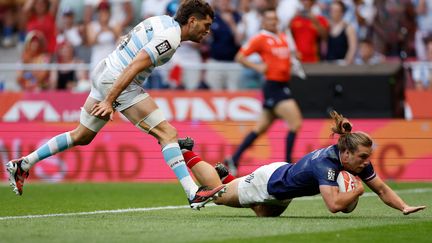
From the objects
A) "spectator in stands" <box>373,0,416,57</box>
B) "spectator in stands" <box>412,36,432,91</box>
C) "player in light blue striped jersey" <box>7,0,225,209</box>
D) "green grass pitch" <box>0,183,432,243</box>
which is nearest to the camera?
"green grass pitch" <box>0,183,432,243</box>

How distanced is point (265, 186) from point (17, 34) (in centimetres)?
1590

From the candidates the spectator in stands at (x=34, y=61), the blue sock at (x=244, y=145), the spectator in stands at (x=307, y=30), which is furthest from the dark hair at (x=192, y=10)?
the spectator in stands at (x=34, y=61)

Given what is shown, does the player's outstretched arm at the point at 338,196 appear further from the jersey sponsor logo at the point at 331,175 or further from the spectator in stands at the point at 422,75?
the spectator in stands at the point at 422,75

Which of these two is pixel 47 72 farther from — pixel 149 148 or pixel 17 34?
pixel 149 148

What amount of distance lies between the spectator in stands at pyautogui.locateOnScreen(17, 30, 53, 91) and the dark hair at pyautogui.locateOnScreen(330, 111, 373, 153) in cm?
1285

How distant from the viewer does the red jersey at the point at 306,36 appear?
878 inches

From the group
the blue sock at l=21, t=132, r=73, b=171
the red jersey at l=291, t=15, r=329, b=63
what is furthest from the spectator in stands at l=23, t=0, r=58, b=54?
the blue sock at l=21, t=132, r=73, b=171

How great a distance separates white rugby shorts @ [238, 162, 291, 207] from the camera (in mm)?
11062

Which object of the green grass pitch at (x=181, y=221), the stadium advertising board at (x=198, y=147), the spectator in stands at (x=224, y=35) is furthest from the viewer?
the spectator in stands at (x=224, y=35)

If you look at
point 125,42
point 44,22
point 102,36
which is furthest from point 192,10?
point 44,22

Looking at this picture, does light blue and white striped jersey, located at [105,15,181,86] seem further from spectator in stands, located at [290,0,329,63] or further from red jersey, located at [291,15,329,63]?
red jersey, located at [291,15,329,63]

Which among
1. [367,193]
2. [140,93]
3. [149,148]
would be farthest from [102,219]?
[149,148]

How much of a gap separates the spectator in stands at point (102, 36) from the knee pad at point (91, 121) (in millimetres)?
11313

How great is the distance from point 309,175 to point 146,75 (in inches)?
85.0
